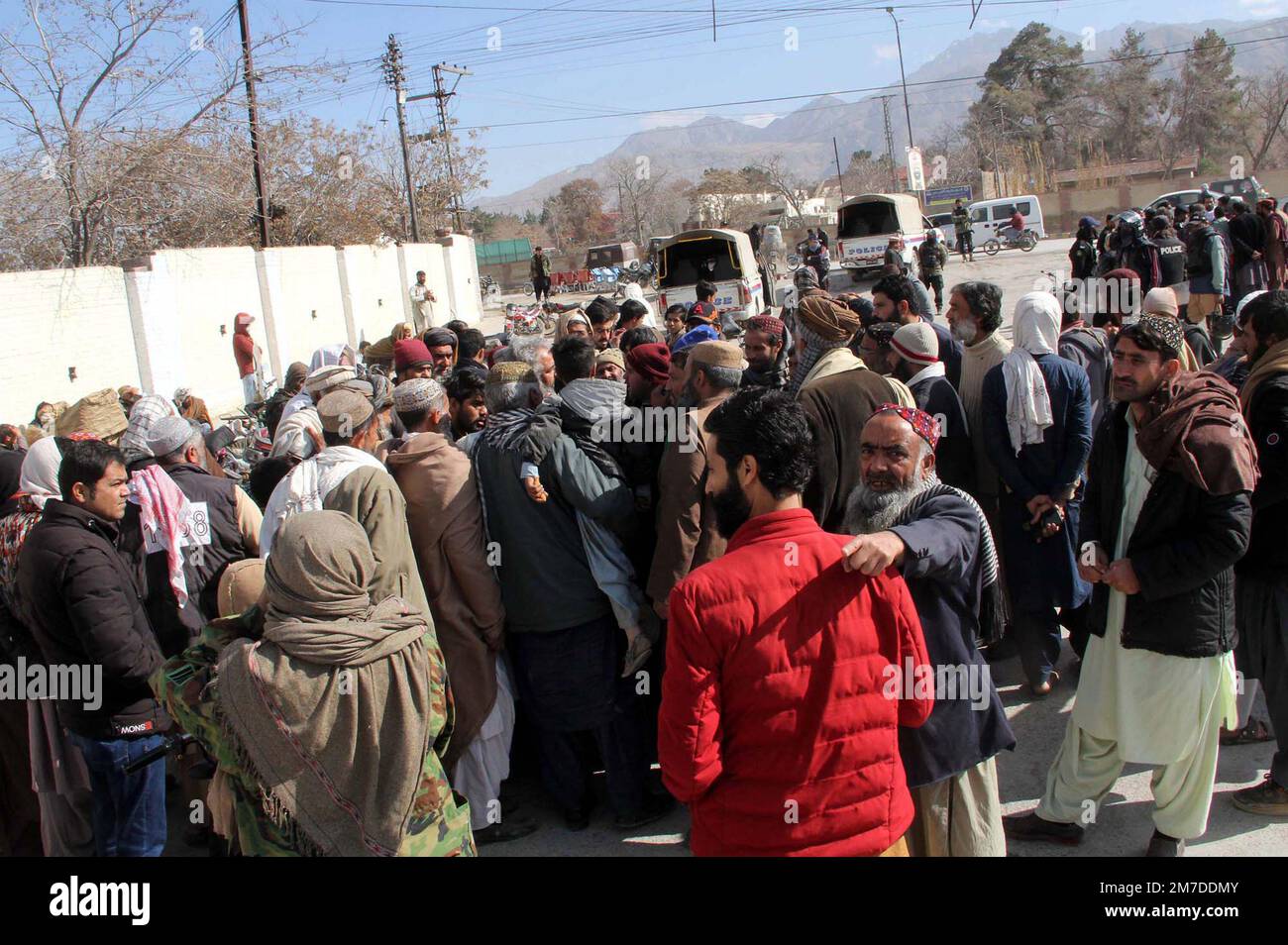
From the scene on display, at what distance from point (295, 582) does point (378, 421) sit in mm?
1644

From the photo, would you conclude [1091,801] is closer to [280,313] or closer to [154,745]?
[154,745]

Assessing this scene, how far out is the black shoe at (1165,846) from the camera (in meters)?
3.19

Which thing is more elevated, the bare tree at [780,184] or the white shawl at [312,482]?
the bare tree at [780,184]

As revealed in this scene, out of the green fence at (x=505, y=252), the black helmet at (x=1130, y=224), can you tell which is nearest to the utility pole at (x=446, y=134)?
the green fence at (x=505, y=252)

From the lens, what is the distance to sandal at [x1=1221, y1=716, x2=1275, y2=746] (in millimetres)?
4020

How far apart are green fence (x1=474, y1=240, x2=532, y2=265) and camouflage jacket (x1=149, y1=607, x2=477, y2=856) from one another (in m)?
50.1

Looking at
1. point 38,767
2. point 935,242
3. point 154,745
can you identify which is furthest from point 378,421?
point 935,242

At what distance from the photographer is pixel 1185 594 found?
122 inches

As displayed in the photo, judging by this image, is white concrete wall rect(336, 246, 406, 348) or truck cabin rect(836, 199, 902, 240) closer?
white concrete wall rect(336, 246, 406, 348)

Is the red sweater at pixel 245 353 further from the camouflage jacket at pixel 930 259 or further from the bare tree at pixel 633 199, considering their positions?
the bare tree at pixel 633 199

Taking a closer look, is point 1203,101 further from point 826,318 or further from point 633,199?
point 826,318

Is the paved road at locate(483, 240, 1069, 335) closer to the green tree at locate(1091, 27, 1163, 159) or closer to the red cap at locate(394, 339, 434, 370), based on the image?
the red cap at locate(394, 339, 434, 370)

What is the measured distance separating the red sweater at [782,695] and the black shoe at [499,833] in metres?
1.94

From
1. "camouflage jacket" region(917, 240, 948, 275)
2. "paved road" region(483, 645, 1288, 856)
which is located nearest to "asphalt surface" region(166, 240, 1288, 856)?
"paved road" region(483, 645, 1288, 856)
